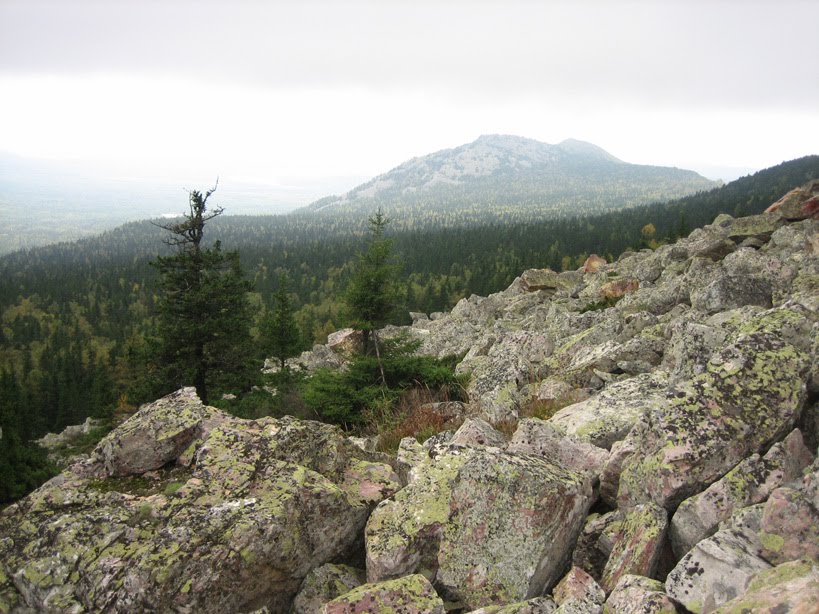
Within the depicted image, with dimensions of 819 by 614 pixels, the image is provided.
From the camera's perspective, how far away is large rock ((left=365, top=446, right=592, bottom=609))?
4.23m

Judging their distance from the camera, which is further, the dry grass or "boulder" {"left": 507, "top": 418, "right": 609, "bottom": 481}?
the dry grass

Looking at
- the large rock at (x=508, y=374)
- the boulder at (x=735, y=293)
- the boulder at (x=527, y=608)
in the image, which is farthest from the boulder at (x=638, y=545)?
the boulder at (x=735, y=293)

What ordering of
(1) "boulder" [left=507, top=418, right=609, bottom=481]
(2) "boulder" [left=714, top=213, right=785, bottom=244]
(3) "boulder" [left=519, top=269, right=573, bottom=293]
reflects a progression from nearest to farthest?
(1) "boulder" [left=507, top=418, right=609, bottom=481] < (2) "boulder" [left=714, top=213, right=785, bottom=244] < (3) "boulder" [left=519, top=269, right=573, bottom=293]

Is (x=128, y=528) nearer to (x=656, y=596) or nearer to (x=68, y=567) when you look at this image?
(x=68, y=567)

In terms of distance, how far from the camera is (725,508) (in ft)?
12.6

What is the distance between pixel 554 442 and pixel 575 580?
6.37 ft

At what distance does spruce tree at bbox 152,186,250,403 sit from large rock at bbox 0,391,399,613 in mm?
15223

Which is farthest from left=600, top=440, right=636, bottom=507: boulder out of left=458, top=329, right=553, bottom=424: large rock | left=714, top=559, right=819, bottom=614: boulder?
left=458, top=329, right=553, bottom=424: large rock

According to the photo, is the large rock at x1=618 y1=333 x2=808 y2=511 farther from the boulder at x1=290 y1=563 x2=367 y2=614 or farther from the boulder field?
the boulder at x1=290 y1=563 x2=367 y2=614

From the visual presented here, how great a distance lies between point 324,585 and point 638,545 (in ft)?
9.60

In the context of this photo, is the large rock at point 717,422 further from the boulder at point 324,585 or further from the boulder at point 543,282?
the boulder at point 543,282

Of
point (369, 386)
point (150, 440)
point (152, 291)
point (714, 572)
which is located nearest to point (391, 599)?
point (714, 572)

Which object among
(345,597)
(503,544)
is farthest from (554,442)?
(345,597)

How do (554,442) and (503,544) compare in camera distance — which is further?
(554,442)
